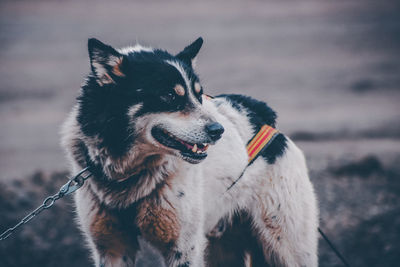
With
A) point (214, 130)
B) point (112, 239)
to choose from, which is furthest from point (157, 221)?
point (214, 130)

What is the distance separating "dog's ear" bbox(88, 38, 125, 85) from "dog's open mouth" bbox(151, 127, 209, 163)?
0.42m

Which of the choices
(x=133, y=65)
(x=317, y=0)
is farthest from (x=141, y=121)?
(x=317, y=0)

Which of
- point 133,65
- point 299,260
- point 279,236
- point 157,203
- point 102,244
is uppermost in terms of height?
point 133,65

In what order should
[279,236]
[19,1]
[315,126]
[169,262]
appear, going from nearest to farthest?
1. [169,262]
2. [279,236]
3. [315,126]
4. [19,1]

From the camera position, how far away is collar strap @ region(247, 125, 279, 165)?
3.13 meters

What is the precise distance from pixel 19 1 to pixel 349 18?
16.3 meters

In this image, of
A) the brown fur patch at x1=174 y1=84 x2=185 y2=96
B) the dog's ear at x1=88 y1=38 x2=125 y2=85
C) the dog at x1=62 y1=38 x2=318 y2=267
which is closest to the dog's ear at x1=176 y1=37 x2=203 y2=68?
the dog at x1=62 y1=38 x2=318 y2=267

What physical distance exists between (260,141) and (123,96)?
3.86ft

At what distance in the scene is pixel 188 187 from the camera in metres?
2.72

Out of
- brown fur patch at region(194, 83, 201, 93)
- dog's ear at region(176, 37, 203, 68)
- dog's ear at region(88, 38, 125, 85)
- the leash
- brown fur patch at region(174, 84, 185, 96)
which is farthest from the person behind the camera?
the leash

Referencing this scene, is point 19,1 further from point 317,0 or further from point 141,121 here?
point 141,121

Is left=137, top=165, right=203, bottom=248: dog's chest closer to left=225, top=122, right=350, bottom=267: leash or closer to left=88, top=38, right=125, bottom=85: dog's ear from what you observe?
left=225, top=122, right=350, bottom=267: leash

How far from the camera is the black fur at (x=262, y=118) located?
3.16 m

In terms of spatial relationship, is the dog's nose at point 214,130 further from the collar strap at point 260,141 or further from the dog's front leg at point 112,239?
the dog's front leg at point 112,239
